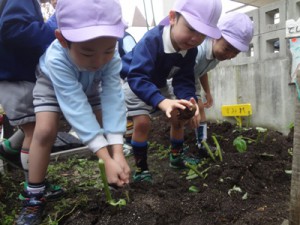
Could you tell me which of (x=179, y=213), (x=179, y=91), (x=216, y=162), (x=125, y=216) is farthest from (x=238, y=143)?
(x=125, y=216)

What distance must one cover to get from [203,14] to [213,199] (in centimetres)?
93

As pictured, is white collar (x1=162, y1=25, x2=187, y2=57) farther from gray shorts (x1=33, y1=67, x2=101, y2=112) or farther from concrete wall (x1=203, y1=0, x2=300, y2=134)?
concrete wall (x1=203, y1=0, x2=300, y2=134)

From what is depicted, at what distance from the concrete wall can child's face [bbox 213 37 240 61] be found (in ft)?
1.87

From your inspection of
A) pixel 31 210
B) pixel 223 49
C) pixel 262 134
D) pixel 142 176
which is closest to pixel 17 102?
pixel 31 210

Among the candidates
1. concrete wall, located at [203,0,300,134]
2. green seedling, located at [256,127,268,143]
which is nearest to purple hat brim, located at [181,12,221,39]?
green seedling, located at [256,127,268,143]

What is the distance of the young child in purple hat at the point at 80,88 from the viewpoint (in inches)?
43.5

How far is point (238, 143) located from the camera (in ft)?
6.61

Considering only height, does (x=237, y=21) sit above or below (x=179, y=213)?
above

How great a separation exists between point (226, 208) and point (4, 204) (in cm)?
104

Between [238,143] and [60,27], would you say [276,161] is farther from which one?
[60,27]

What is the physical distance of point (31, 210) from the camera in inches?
50.0

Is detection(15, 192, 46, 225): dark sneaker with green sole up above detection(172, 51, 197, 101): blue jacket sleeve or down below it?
below

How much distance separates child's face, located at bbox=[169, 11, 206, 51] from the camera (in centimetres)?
164

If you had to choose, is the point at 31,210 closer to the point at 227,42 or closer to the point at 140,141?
the point at 140,141
